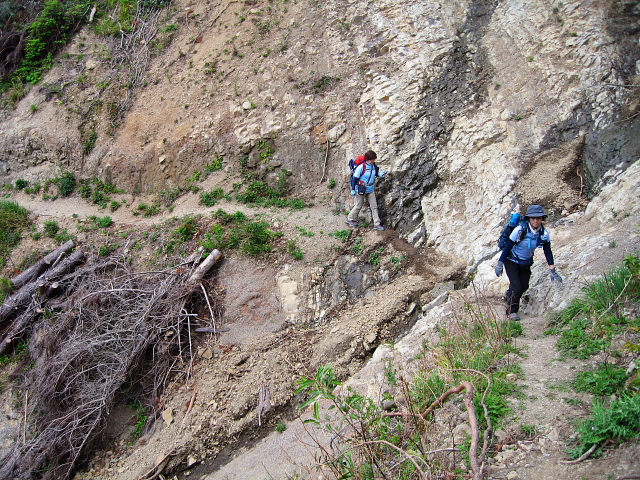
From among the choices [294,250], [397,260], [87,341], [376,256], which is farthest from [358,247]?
[87,341]

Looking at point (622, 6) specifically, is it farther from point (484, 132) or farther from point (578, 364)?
point (578, 364)

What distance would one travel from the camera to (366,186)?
796 centimetres

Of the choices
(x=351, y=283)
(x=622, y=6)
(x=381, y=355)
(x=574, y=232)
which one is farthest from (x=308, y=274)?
(x=622, y=6)

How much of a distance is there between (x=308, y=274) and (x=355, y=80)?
190 inches

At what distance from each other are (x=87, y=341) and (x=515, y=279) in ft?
20.8

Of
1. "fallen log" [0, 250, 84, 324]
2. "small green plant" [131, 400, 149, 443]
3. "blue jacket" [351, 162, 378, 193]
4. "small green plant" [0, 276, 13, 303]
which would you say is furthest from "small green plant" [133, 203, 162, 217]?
"blue jacket" [351, 162, 378, 193]

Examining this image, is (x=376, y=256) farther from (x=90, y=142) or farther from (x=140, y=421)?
(x=90, y=142)

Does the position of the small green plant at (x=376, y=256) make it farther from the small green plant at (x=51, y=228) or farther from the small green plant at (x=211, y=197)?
the small green plant at (x=51, y=228)

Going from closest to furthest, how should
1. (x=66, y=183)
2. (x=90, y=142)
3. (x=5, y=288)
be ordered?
(x=5, y=288)
(x=66, y=183)
(x=90, y=142)

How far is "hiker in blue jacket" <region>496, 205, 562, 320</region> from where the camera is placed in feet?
15.5

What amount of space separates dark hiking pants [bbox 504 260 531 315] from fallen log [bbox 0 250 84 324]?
7.60 metres

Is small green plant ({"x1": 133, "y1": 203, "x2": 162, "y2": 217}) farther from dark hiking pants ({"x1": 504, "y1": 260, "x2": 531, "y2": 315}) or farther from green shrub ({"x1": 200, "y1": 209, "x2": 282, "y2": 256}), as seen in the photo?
dark hiking pants ({"x1": 504, "y1": 260, "x2": 531, "y2": 315})

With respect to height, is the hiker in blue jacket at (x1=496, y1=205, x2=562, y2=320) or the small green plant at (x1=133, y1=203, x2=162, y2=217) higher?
the small green plant at (x1=133, y1=203, x2=162, y2=217)

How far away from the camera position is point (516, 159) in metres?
7.52
